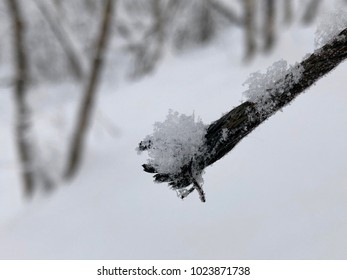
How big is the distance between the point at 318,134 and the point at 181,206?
1.28m

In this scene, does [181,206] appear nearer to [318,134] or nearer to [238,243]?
[238,243]

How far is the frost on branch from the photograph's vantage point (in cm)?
75

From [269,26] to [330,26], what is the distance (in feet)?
22.0

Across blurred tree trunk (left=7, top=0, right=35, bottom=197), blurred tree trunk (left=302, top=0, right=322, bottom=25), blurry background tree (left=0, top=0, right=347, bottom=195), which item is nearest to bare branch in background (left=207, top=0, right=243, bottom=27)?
blurry background tree (left=0, top=0, right=347, bottom=195)

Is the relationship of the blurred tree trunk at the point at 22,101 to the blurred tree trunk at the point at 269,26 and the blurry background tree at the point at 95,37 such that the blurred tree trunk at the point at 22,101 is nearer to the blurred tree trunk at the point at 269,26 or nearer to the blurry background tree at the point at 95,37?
the blurry background tree at the point at 95,37

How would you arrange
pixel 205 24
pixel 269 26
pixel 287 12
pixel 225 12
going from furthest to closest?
pixel 205 24
pixel 225 12
pixel 287 12
pixel 269 26

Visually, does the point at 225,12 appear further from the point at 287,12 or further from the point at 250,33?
the point at 250,33

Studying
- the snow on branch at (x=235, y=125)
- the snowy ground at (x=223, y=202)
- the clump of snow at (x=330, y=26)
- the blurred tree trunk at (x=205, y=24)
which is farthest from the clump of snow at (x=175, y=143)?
the blurred tree trunk at (x=205, y=24)

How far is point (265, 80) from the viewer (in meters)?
0.78

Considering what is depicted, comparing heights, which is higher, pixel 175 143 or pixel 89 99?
pixel 89 99

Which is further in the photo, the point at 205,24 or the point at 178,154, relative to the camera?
the point at 205,24

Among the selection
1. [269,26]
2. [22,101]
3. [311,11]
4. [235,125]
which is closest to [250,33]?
[269,26]

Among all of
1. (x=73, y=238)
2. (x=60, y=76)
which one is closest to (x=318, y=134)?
(x=73, y=238)

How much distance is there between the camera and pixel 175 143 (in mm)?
796
